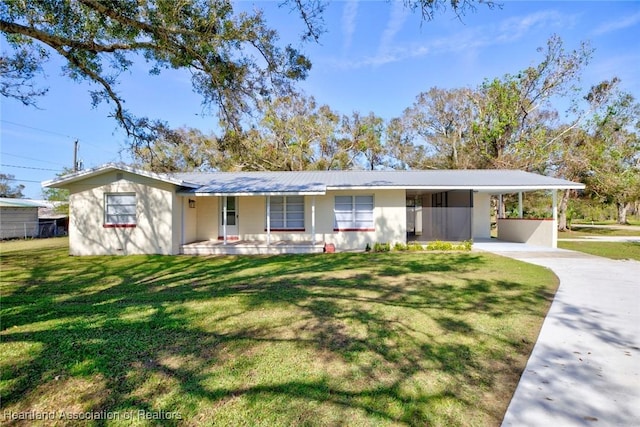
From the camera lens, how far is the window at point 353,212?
13.5m

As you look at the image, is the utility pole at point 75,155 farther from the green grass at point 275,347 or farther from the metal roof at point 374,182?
the green grass at point 275,347

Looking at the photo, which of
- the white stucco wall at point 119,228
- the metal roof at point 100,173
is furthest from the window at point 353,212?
the white stucco wall at point 119,228

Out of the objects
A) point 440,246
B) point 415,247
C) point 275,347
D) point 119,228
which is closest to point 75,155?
point 119,228

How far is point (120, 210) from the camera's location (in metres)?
12.4

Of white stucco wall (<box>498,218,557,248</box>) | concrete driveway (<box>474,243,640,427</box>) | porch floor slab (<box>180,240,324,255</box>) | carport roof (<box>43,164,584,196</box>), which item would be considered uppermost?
carport roof (<box>43,164,584,196</box>)

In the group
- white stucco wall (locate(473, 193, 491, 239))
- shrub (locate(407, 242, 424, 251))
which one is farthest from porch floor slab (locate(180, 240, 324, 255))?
white stucco wall (locate(473, 193, 491, 239))

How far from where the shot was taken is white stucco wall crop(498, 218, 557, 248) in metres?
13.4

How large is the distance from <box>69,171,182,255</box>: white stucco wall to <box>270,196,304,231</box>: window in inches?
154

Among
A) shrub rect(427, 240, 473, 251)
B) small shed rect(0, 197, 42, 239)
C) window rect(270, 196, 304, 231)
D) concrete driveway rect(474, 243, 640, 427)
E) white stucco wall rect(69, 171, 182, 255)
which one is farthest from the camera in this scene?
small shed rect(0, 197, 42, 239)

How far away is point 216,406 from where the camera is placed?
8.57 ft

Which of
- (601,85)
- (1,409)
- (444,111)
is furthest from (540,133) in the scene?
(1,409)

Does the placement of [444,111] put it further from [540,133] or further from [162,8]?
[162,8]

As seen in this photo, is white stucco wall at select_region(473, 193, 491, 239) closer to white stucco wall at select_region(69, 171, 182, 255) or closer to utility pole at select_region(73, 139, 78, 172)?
white stucco wall at select_region(69, 171, 182, 255)

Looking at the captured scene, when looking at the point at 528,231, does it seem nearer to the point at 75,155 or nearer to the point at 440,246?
the point at 440,246
